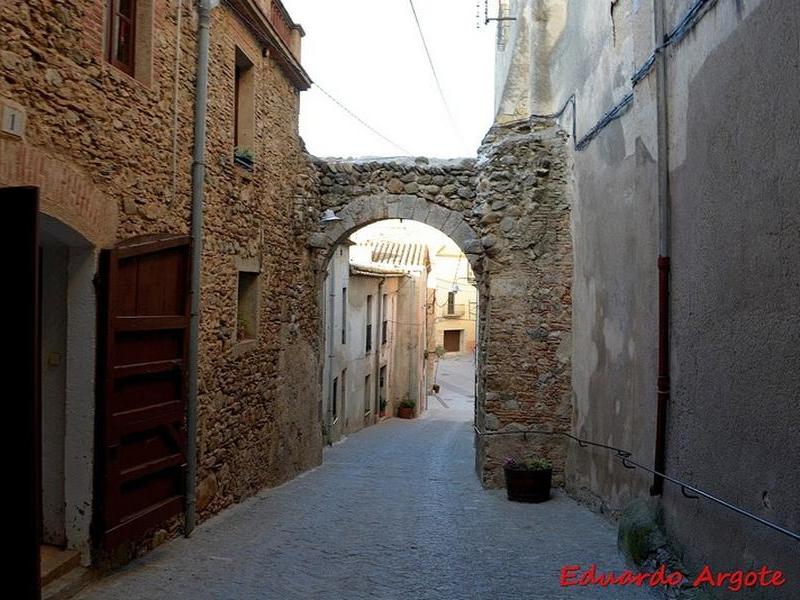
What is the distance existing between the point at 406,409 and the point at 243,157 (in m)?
19.1

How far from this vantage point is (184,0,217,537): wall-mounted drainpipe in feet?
19.3

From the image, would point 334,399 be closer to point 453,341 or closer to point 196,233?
point 196,233

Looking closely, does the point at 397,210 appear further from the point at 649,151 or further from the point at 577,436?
the point at 649,151

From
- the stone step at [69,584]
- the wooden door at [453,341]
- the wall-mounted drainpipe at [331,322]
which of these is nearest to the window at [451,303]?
the wooden door at [453,341]

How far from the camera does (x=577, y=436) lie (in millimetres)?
8602

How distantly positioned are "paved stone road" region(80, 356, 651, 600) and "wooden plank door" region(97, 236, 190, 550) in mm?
449

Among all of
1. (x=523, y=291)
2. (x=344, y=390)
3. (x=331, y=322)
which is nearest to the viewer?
(x=523, y=291)

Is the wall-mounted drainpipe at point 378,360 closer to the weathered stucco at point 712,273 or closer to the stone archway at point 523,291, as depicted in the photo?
the stone archway at point 523,291

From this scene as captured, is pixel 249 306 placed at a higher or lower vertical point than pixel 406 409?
higher

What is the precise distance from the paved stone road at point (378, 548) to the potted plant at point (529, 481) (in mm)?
142

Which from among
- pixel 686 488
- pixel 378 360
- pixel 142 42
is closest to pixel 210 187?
pixel 142 42

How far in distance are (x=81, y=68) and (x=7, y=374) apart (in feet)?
6.14

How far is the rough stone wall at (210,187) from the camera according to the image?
3959 mm

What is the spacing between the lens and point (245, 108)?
25.2ft
